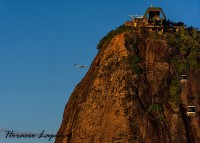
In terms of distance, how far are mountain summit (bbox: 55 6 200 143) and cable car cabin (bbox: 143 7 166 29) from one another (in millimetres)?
642

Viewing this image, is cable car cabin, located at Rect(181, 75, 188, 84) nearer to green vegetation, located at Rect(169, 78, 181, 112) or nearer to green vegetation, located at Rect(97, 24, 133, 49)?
green vegetation, located at Rect(169, 78, 181, 112)

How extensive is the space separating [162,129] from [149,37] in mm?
11971

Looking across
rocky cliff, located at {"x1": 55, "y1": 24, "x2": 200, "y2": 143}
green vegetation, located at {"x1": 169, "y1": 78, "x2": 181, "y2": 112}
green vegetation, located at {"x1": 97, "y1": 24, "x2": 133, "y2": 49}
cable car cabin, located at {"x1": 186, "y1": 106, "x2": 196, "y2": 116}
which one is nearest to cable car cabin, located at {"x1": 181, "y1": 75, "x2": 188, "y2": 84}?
rocky cliff, located at {"x1": 55, "y1": 24, "x2": 200, "y2": 143}

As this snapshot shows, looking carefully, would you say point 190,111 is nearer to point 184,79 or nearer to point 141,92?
point 184,79

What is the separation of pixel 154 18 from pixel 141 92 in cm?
1086

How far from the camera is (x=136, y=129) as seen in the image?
62875 mm

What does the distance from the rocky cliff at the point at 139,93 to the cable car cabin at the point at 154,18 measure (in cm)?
119

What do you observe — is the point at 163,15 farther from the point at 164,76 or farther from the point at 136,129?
the point at 136,129

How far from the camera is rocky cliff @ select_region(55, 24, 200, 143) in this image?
6359cm

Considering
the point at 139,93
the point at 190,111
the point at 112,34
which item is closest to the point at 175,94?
the point at 190,111

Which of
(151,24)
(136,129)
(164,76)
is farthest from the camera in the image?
(151,24)

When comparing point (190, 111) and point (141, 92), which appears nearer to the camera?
point (190, 111)

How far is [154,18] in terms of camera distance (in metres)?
72.4

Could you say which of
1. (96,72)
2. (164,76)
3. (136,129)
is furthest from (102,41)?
(136,129)
